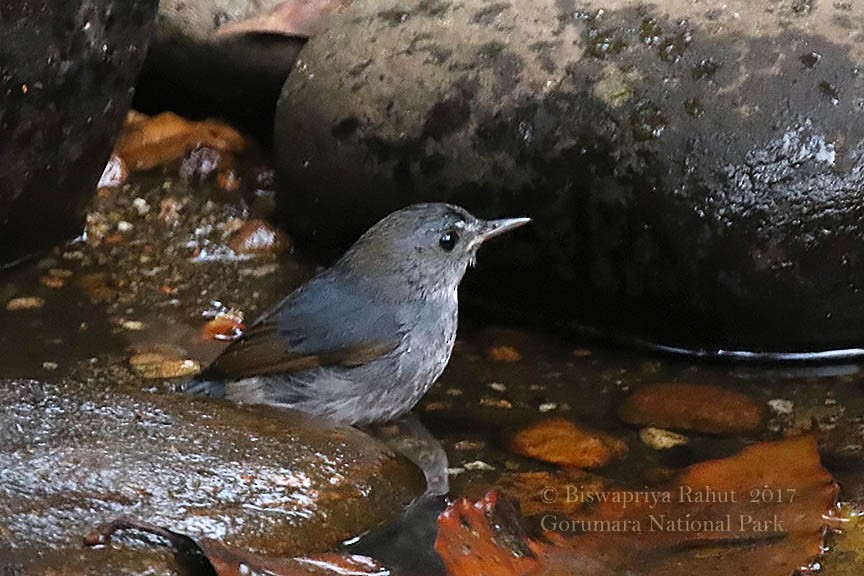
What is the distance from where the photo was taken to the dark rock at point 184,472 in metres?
2.64

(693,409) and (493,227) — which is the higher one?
(493,227)

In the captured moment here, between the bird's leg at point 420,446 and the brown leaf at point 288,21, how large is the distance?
2.25m

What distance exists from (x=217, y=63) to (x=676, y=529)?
3742 millimetres

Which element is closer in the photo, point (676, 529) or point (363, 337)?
point (676, 529)

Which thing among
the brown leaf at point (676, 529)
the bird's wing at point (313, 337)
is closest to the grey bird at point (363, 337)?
the bird's wing at point (313, 337)

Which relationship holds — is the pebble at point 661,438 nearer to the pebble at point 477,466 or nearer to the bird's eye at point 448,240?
the pebble at point 477,466

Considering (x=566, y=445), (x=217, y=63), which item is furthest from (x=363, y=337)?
(x=217, y=63)

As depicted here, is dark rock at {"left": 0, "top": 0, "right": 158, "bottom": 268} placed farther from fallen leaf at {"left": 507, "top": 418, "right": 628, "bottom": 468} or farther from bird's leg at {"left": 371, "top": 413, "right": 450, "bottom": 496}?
fallen leaf at {"left": 507, "top": 418, "right": 628, "bottom": 468}

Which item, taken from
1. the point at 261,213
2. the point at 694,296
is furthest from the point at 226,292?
the point at 694,296

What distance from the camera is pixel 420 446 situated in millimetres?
3641

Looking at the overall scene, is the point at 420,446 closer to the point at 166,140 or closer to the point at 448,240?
the point at 448,240

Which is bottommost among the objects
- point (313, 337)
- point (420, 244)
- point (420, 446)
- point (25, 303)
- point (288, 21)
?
point (420, 446)

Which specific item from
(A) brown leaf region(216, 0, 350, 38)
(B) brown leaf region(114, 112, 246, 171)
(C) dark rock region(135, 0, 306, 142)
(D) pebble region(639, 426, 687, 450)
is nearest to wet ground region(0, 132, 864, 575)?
(D) pebble region(639, 426, 687, 450)

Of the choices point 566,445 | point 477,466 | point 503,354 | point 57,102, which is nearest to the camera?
point 477,466
